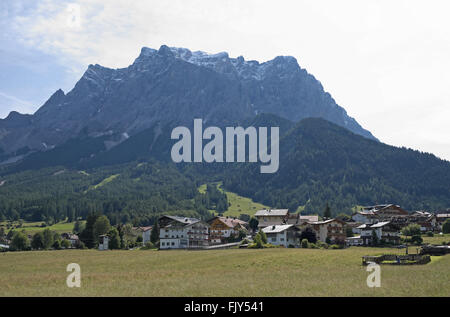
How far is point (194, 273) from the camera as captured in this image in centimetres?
6288

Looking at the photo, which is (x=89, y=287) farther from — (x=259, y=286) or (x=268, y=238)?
(x=268, y=238)

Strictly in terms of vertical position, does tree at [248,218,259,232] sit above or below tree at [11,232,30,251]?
above

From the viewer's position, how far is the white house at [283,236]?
401 ft

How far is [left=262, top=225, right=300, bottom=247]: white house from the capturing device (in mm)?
122125

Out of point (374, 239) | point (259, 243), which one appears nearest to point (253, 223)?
point (259, 243)

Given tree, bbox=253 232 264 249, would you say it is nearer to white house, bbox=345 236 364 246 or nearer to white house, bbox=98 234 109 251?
white house, bbox=345 236 364 246

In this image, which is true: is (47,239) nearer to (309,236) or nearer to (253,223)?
(253,223)

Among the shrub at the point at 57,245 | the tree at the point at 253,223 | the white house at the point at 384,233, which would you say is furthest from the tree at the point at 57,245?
the white house at the point at 384,233

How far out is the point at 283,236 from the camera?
122375 millimetres

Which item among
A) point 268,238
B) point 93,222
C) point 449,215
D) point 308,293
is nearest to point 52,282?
point 308,293

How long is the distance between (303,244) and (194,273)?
176 feet

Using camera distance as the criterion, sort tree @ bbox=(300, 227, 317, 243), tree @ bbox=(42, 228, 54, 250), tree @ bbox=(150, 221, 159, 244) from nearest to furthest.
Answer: tree @ bbox=(300, 227, 317, 243) < tree @ bbox=(150, 221, 159, 244) < tree @ bbox=(42, 228, 54, 250)

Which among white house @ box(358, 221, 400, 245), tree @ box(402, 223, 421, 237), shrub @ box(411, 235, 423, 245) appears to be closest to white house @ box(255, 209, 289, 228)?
white house @ box(358, 221, 400, 245)
